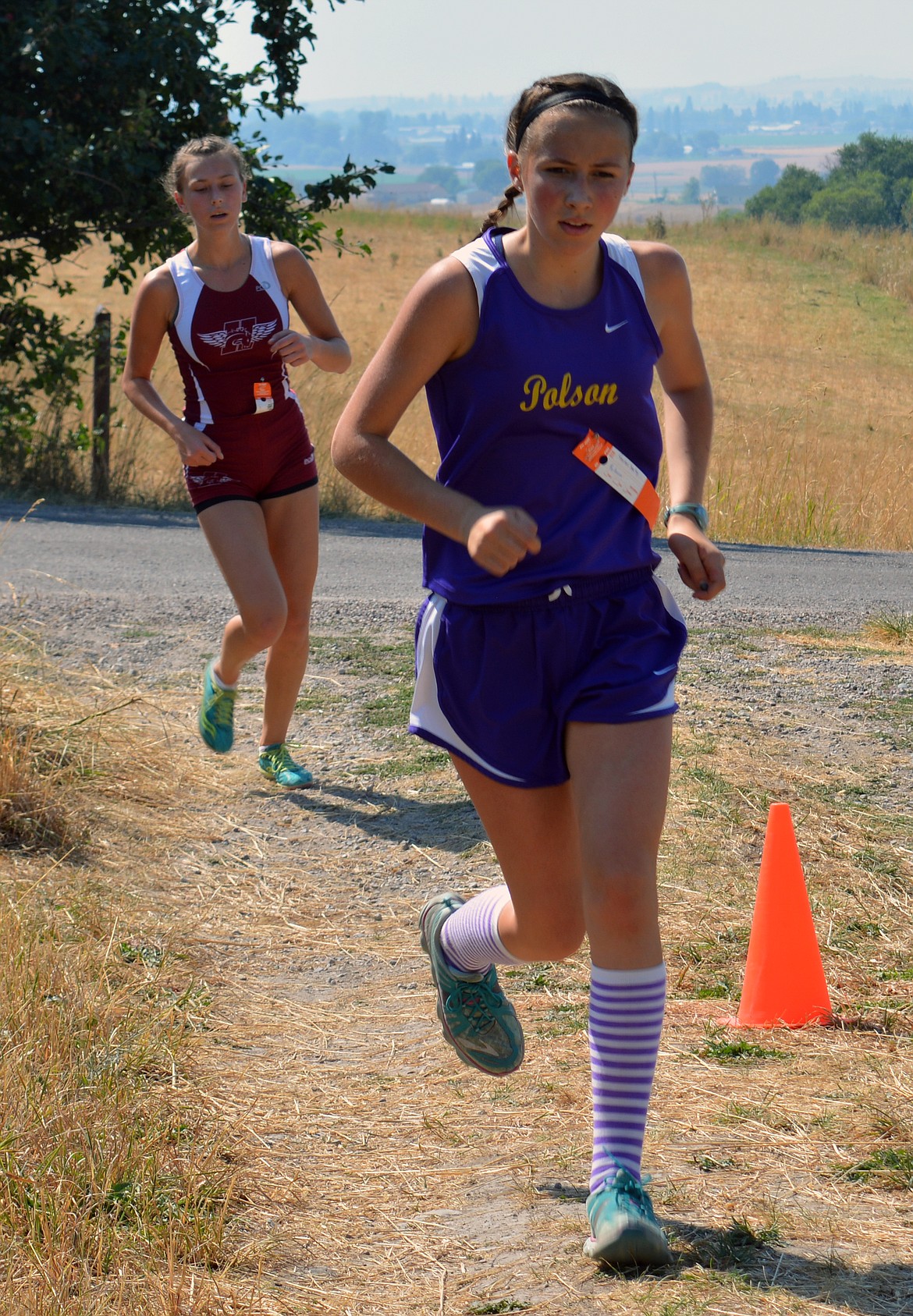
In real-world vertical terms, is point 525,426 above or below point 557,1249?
above

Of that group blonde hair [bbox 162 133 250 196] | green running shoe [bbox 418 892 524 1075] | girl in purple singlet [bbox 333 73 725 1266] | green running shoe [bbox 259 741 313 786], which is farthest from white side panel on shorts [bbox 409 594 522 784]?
green running shoe [bbox 259 741 313 786]

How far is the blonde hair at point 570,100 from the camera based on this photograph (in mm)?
2666

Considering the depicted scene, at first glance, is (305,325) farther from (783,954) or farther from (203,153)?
(783,954)

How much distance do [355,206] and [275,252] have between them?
159 feet

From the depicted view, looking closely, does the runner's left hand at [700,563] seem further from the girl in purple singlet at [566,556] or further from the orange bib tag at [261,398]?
the orange bib tag at [261,398]

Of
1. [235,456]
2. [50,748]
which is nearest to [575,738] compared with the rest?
[235,456]

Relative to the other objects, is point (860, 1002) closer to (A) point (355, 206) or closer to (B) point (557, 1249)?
(B) point (557, 1249)

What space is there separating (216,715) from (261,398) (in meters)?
1.24

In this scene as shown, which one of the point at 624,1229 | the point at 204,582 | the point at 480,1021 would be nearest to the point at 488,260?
the point at 480,1021

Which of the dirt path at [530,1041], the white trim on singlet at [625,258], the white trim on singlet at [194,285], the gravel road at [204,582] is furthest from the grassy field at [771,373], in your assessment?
the white trim on singlet at [625,258]

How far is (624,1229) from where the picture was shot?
8.11ft

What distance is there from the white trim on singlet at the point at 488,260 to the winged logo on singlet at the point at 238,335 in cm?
244

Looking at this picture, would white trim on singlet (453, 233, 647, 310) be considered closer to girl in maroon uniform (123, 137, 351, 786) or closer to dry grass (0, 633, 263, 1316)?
dry grass (0, 633, 263, 1316)

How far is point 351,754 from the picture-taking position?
6344mm
